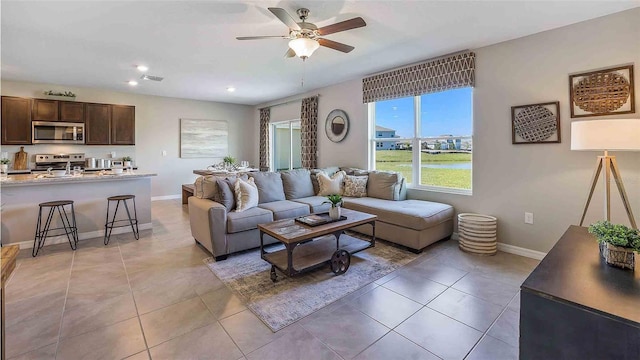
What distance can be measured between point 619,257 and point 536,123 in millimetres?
2398

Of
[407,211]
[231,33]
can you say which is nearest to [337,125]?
[407,211]

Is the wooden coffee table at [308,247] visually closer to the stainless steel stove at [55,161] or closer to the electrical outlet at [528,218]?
the electrical outlet at [528,218]

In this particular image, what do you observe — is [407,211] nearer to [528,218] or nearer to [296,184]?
[528,218]

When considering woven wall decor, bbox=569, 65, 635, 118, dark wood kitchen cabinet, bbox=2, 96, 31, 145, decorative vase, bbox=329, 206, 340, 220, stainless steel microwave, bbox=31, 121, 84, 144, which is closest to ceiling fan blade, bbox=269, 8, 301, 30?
decorative vase, bbox=329, 206, 340, 220

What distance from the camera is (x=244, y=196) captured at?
11.5 feet

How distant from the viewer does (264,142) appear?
7.80 meters

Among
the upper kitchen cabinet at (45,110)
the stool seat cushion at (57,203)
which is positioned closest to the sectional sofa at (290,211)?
the stool seat cushion at (57,203)

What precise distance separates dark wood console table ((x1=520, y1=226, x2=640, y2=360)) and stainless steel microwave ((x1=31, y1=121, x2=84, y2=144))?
7.58 metres

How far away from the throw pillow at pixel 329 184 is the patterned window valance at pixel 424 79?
1.49m

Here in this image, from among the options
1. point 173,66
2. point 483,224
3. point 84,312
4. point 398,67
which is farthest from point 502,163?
point 173,66

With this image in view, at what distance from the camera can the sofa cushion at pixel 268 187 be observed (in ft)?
12.9

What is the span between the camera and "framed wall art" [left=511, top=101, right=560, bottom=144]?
10.0 ft

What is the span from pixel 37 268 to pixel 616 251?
15.3 ft

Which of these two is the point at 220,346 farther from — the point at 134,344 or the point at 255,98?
the point at 255,98
